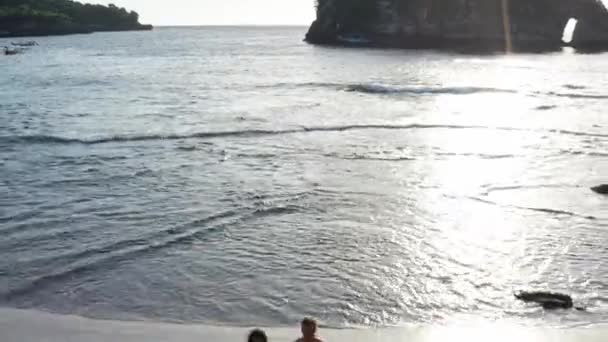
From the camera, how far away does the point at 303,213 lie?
1741 centimetres

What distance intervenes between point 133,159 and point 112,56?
Result: 7970 cm

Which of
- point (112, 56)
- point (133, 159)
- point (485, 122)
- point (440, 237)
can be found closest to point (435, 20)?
point (112, 56)

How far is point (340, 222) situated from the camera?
54.4ft

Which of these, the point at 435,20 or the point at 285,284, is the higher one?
the point at 435,20

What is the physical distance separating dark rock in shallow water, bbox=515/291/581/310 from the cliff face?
348 ft

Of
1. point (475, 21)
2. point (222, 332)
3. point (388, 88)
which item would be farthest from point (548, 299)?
point (475, 21)

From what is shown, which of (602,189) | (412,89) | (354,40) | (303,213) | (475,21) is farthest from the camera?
(354,40)

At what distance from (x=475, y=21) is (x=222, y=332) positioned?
112301mm

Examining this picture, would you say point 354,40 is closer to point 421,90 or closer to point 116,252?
point 421,90

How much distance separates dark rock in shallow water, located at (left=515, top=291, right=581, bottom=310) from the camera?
11250 millimetres

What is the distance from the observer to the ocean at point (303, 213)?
465 inches

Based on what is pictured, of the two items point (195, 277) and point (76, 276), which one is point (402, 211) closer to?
point (195, 277)

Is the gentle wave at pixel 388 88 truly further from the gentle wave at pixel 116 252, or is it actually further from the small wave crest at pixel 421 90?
the gentle wave at pixel 116 252

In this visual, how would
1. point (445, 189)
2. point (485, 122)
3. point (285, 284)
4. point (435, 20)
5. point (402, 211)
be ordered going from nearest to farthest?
1. point (285, 284)
2. point (402, 211)
3. point (445, 189)
4. point (485, 122)
5. point (435, 20)
